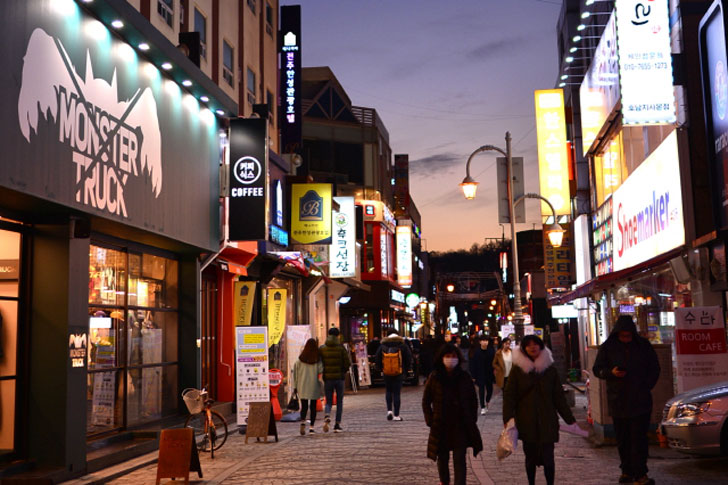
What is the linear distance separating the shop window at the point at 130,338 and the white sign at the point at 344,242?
14.3 meters

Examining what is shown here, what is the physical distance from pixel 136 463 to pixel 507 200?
15100 mm

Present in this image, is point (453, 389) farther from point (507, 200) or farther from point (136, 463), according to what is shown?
point (507, 200)

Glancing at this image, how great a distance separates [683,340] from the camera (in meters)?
12.5

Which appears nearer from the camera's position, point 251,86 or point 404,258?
point 251,86

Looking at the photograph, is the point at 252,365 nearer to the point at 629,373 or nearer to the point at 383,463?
the point at 383,463

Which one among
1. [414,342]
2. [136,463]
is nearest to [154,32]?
[136,463]

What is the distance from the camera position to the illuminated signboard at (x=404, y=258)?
54.5 meters

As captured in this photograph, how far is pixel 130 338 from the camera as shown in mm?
14406

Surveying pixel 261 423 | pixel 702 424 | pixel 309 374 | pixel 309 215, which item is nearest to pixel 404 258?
pixel 309 215

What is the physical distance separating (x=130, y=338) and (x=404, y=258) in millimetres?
41408

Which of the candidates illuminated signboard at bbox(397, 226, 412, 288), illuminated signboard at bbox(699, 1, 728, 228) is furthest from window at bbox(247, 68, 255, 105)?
illuminated signboard at bbox(397, 226, 412, 288)

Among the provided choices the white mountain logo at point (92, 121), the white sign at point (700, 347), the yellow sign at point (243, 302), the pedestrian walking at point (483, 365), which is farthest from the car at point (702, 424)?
the yellow sign at point (243, 302)

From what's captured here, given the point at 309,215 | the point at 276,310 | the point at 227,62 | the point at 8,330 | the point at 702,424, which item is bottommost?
the point at 702,424

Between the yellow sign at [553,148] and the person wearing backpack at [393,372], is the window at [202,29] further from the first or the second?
the yellow sign at [553,148]
